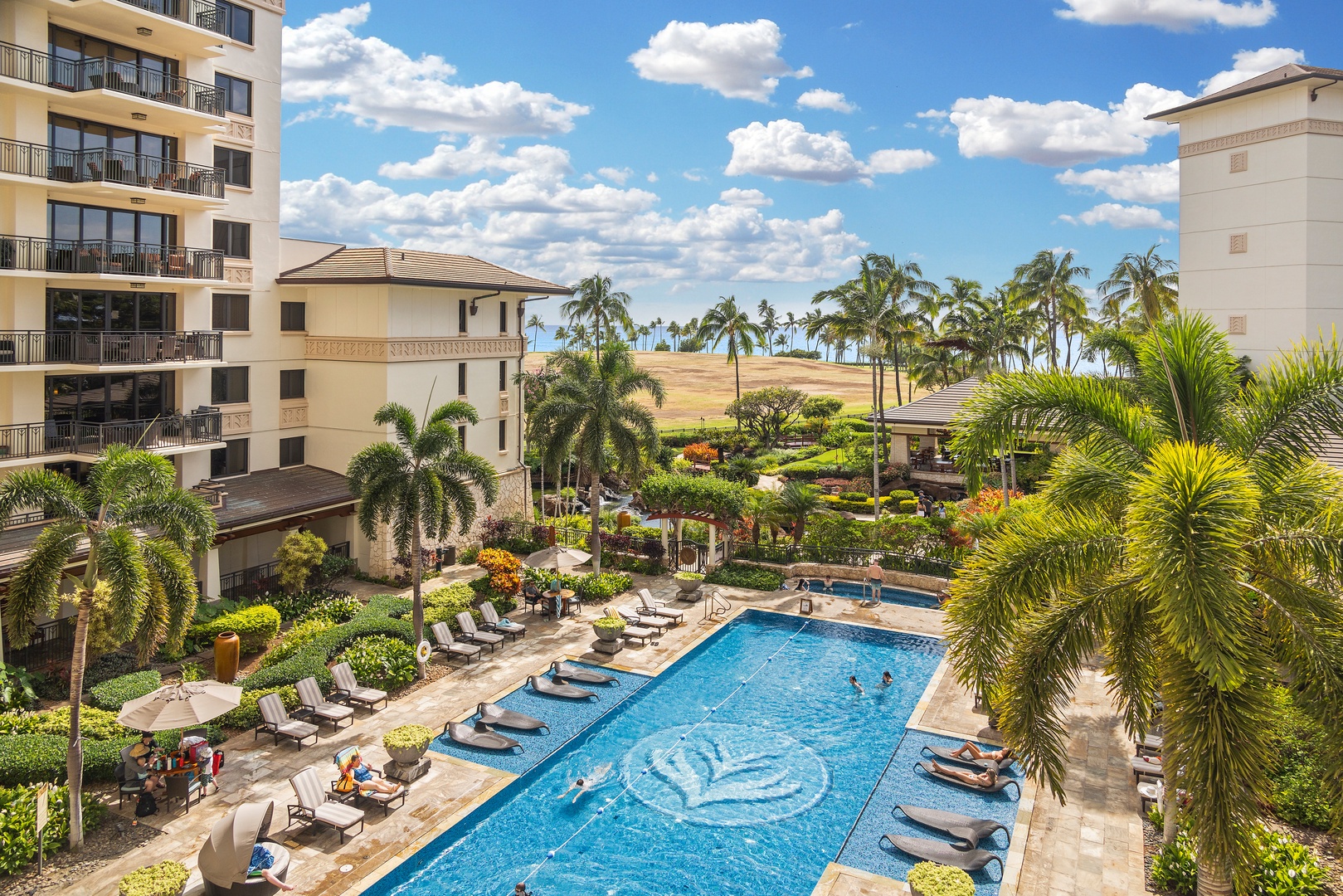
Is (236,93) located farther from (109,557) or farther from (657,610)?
(657,610)

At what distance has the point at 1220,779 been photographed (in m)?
8.69

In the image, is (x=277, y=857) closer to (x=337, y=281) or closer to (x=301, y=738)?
(x=301, y=738)

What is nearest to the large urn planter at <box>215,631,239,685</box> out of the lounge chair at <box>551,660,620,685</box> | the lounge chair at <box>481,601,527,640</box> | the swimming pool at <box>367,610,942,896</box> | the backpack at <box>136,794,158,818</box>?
the backpack at <box>136,794,158,818</box>

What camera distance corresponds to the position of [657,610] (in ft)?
85.6

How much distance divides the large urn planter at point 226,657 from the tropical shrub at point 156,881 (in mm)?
8610

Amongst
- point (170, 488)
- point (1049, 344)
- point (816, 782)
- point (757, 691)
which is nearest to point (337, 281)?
point (170, 488)

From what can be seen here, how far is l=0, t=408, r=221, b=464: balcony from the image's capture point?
848 inches

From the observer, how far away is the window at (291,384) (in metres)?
30.7

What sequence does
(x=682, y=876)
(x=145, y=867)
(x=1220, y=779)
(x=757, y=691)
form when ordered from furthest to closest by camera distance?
(x=757, y=691)
(x=682, y=876)
(x=145, y=867)
(x=1220, y=779)

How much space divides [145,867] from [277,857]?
1.77m

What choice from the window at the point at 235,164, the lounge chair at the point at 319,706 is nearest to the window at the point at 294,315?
the window at the point at 235,164

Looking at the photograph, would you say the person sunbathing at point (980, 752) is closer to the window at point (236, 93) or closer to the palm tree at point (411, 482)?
the palm tree at point (411, 482)

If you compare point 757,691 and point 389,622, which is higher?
point 389,622

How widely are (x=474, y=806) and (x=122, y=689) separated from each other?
8.77 m
